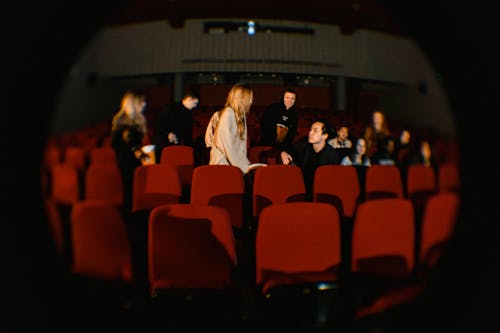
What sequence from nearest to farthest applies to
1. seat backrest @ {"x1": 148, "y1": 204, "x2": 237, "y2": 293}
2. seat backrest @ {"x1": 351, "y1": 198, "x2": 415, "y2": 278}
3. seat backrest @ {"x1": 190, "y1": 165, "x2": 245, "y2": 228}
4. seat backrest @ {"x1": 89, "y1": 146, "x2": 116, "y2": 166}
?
seat backrest @ {"x1": 89, "y1": 146, "x2": 116, "y2": 166} → seat backrest @ {"x1": 351, "y1": 198, "x2": 415, "y2": 278} → seat backrest @ {"x1": 148, "y1": 204, "x2": 237, "y2": 293} → seat backrest @ {"x1": 190, "y1": 165, "x2": 245, "y2": 228}

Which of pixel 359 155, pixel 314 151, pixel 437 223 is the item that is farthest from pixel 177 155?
pixel 437 223

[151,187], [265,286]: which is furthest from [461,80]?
[151,187]

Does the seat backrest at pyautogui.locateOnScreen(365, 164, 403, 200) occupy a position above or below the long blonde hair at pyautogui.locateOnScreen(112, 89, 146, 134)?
below

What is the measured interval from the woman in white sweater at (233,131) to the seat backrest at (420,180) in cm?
54

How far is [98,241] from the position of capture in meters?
0.93

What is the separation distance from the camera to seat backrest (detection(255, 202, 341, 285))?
4.35ft

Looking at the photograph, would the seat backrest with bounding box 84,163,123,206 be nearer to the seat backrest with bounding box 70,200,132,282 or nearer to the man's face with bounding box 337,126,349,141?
the seat backrest with bounding box 70,200,132,282

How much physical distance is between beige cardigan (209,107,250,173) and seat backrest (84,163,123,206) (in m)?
0.38

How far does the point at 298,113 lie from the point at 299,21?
292 millimetres

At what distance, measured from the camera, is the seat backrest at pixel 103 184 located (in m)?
0.91

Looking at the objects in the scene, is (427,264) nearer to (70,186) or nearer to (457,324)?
(457,324)

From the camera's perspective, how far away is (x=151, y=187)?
1.29 m

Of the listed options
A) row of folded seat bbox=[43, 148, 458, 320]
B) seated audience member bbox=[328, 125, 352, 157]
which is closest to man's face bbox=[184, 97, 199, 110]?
row of folded seat bbox=[43, 148, 458, 320]

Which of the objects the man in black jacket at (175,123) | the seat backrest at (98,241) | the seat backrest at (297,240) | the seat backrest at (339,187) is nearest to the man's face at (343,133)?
the seat backrest at (339,187)
